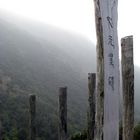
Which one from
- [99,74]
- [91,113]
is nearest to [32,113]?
[91,113]

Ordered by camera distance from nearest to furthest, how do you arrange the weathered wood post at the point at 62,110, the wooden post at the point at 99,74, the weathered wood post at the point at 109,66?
the weathered wood post at the point at 109,66, the wooden post at the point at 99,74, the weathered wood post at the point at 62,110

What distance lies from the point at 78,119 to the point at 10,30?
19.0 meters

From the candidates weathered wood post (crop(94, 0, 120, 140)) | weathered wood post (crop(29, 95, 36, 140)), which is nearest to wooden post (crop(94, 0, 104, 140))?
weathered wood post (crop(94, 0, 120, 140))

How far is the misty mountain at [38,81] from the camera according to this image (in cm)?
2269

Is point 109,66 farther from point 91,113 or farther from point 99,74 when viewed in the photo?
point 91,113

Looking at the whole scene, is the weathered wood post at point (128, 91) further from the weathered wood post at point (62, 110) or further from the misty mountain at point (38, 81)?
the misty mountain at point (38, 81)

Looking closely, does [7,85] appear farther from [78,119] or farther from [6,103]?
[78,119]

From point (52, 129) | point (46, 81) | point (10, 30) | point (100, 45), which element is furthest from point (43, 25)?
point (100, 45)

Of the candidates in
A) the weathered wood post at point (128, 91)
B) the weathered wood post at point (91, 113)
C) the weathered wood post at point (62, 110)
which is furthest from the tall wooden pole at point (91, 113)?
the weathered wood post at point (128, 91)

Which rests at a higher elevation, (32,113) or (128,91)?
(128,91)

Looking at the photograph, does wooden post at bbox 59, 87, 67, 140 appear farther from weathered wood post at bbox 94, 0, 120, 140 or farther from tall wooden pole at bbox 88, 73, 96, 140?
weathered wood post at bbox 94, 0, 120, 140

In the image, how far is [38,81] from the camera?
31.5 m

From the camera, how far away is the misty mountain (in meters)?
22.7

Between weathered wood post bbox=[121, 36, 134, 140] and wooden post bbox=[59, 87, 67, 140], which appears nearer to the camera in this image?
weathered wood post bbox=[121, 36, 134, 140]
